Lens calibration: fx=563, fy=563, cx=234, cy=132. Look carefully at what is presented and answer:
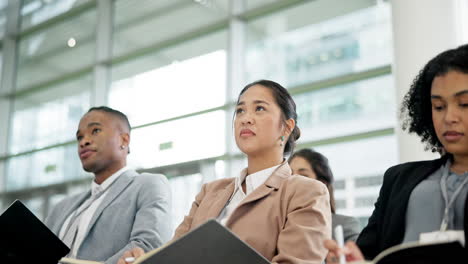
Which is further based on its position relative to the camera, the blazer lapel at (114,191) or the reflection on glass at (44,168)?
the reflection on glass at (44,168)

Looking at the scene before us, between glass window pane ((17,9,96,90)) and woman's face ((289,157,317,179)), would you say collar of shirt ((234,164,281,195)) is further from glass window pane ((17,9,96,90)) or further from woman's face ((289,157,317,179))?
glass window pane ((17,9,96,90))

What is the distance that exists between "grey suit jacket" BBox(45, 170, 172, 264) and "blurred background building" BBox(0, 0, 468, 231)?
6.65ft

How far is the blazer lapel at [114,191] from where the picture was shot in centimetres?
278

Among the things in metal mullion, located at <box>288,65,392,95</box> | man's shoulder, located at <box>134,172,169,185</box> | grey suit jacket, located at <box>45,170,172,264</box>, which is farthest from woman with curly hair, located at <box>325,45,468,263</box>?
metal mullion, located at <box>288,65,392,95</box>

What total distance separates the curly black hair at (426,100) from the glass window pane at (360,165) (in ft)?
9.76

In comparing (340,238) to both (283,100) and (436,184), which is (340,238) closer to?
(436,184)

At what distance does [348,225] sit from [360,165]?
8.02ft

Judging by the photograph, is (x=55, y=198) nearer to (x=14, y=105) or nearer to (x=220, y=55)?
(x=14, y=105)

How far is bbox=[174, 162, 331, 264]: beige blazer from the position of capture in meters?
1.85

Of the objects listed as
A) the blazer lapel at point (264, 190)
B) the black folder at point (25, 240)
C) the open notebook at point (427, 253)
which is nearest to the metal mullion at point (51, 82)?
the black folder at point (25, 240)

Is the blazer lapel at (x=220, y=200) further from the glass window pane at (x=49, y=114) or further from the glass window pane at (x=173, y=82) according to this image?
the glass window pane at (x=49, y=114)

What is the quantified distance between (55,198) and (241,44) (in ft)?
11.9

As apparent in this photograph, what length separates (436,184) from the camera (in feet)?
5.81

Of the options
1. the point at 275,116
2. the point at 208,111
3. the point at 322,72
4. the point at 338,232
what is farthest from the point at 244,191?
the point at 208,111
